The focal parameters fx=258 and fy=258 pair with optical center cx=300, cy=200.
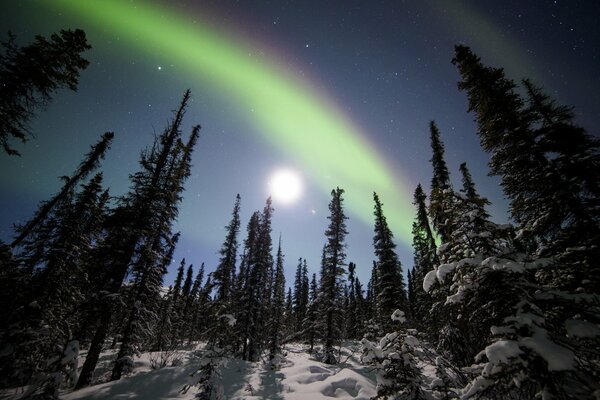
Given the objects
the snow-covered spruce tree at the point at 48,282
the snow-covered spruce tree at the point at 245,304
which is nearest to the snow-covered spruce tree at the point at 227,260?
the snow-covered spruce tree at the point at 245,304

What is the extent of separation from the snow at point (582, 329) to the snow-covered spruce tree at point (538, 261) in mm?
10

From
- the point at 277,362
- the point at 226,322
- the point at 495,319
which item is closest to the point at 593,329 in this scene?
the point at 495,319

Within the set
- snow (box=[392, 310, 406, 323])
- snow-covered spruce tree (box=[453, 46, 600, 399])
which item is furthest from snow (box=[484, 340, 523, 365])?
snow (box=[392, 310, 406, 323])

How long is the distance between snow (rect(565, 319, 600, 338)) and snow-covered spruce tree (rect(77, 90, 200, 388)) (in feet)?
52.9

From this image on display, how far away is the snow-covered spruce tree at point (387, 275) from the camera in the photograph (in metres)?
23.5

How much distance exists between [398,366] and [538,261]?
3223 millimetres

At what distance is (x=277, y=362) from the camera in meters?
18.6

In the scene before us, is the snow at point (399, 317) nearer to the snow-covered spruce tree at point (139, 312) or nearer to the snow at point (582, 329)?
the snow at point (582, 329)

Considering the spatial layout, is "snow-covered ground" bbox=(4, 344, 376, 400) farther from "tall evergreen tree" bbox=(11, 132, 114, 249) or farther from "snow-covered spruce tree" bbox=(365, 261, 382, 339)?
"tall evergreen tree" bbox=(11, 132, 114, 249)

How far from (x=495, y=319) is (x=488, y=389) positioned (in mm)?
1203

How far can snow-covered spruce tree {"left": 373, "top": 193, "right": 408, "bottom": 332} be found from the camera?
23.5 m

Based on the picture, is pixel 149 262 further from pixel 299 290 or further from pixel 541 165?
pixel 299 290

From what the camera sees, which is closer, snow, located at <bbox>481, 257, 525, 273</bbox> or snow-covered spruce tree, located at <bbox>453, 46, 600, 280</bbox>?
snow, located at <bbox>481, 257, 525, 273</bbox>

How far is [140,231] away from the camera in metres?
14.3
